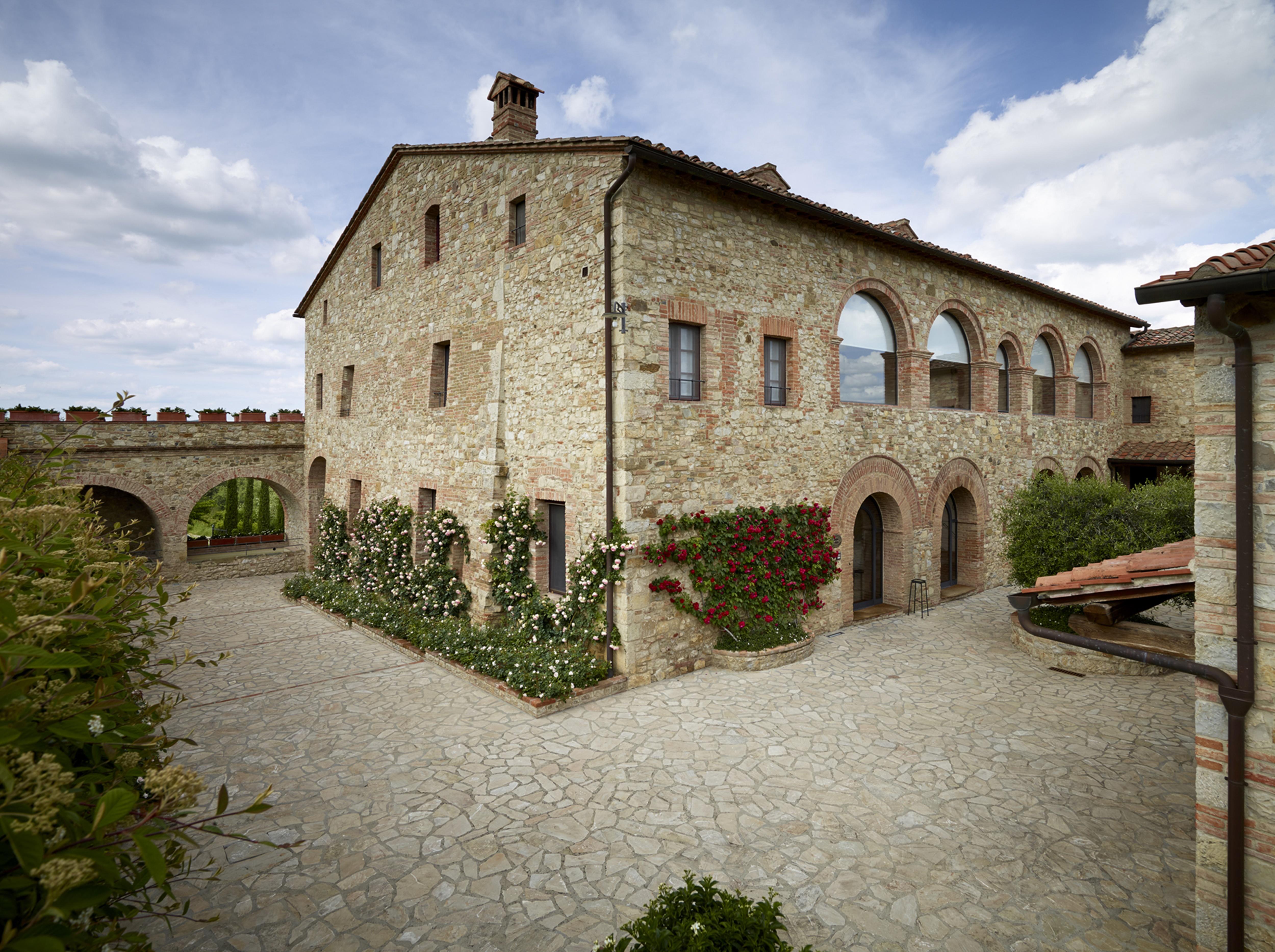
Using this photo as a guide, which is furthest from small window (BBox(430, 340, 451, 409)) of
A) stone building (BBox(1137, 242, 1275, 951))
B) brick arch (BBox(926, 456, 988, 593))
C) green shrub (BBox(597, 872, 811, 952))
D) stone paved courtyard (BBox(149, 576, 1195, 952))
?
stone building (BBox(1137, 242, 1275, 951))

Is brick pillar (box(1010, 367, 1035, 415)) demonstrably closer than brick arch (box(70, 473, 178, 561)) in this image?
Yes

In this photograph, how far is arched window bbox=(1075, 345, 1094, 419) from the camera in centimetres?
1667

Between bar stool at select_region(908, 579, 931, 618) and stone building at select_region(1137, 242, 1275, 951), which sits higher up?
stone building at select_region(1137, 242, 1275, 951)

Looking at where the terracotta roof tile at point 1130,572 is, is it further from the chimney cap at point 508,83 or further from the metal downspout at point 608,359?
the chimney cap at point 508,83

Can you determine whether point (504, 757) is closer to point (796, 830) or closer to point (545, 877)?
point (545, 877)

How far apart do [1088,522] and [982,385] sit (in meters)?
4.12

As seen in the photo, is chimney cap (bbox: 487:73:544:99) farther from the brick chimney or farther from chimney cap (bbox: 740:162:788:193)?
chimney cap (bbox: 740:162:788:193)

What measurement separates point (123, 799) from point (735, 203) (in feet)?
29.7

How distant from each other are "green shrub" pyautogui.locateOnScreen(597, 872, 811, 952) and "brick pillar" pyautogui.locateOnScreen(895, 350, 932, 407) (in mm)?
9588

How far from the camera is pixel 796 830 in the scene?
5.10m

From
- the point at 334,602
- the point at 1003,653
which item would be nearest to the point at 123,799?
the point at 1003,653

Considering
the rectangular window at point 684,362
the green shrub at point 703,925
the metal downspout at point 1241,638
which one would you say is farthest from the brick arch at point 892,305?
the green shrub at point 703,925

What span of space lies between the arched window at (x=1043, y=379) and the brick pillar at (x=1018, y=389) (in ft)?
2.70

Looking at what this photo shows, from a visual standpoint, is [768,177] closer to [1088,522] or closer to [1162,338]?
[1088,522]
